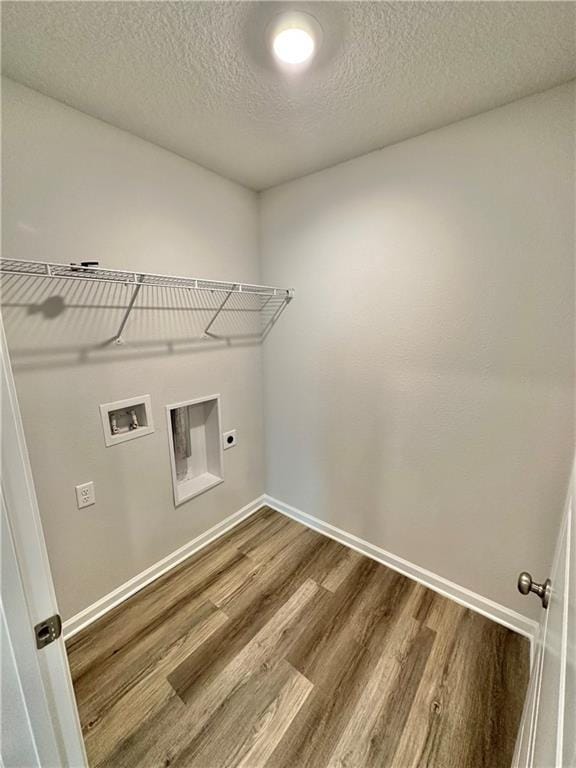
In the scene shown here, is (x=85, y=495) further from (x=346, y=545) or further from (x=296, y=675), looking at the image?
(x=346, y=545)

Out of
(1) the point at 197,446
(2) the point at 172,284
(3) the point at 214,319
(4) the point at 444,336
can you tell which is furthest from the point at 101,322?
(4) the point at 444,336

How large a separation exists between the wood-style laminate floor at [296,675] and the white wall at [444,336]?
1.11 feet

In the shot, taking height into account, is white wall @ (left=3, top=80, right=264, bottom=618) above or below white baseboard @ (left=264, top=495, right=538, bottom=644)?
above

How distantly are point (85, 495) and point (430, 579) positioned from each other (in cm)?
198

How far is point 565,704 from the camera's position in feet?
1.37

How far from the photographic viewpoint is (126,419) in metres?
1.75

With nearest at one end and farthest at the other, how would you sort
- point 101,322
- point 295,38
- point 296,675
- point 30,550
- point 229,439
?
point 30,550
point 295,38
point 296,675
point 101,322
point 229,439

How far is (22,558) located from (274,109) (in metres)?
1.79

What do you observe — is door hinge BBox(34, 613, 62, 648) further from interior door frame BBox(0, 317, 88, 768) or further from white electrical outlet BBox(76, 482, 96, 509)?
white electrical outlet BBox(76, 482, 96, 509)

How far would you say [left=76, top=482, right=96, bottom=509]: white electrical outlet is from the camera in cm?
154

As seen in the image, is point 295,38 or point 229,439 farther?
point 229,439

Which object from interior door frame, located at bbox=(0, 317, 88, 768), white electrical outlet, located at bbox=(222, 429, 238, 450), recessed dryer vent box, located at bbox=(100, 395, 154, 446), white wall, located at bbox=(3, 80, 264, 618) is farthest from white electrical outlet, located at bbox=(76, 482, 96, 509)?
interior door frame, located at bbox=(0, 317, 88, 768)

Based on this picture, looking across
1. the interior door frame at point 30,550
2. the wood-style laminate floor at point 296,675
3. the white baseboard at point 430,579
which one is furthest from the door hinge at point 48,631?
the white baseboard at point 430,579

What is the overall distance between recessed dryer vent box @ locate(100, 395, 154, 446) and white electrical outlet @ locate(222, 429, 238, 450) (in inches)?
23.0
